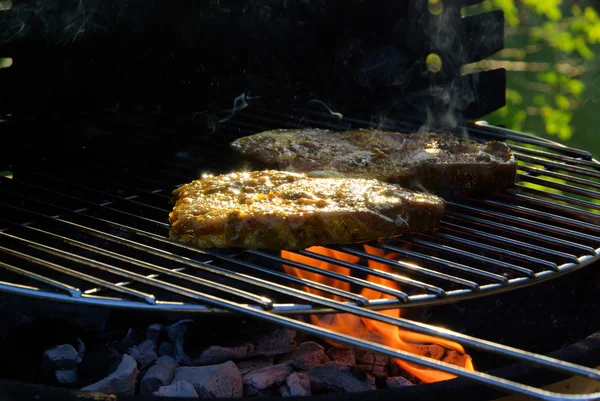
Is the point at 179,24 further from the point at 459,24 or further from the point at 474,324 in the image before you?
the point at 474,324

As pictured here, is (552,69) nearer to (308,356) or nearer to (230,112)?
(230,112)

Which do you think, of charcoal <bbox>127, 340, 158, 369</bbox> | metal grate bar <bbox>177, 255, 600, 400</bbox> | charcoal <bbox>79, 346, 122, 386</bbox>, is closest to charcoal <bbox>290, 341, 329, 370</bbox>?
charcoal <bbox>127, 340, 158, 369</bbox>

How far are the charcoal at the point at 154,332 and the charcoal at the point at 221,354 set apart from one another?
0.26 m

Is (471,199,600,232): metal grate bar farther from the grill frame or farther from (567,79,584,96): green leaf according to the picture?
(567,79,584,96): green leaf

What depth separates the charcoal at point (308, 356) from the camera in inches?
103

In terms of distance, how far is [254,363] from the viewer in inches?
106

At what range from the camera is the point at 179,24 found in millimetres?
3998

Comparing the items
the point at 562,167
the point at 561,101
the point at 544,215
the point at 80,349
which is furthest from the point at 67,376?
the point at 561,101

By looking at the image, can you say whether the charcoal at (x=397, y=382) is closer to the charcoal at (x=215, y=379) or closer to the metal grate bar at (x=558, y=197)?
the charcoal at (x=215, y=379)

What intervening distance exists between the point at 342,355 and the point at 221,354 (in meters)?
0.45

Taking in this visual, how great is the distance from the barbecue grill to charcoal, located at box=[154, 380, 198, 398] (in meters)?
0.30

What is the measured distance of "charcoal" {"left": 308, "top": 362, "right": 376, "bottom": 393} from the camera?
2479mm

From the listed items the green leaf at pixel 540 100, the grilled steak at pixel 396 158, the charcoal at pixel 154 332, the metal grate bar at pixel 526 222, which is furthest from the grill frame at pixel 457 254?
the green leaf at pixel 540 100

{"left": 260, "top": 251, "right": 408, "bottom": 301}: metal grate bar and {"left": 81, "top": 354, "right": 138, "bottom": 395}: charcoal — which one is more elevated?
{"left": 260, "top": 251, "right": 408, "bottom": 301}: metal grate bar
